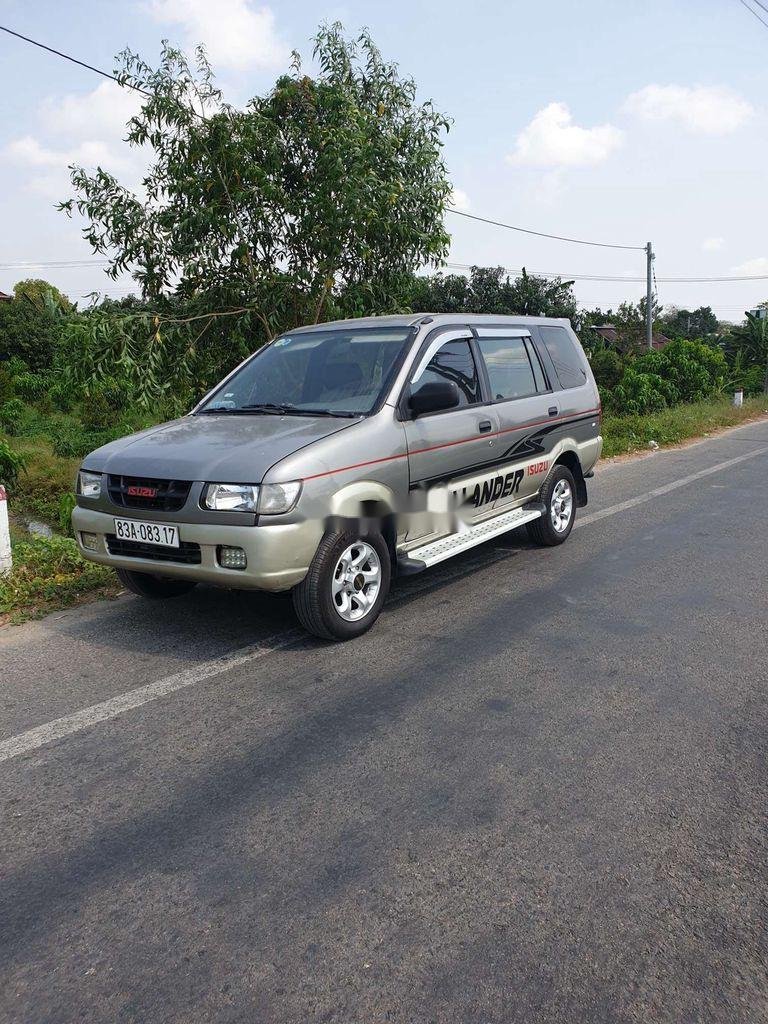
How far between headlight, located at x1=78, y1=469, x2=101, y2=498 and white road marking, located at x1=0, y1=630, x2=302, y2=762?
4.18ft

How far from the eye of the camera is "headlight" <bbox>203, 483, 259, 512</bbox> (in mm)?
4594

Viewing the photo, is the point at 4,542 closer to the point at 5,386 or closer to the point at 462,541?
the point at 462,541

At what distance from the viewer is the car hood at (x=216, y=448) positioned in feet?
15.4

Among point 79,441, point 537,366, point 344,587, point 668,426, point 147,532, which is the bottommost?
point 668,426

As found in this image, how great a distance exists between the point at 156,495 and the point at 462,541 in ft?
6.98

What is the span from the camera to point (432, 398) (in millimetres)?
5406

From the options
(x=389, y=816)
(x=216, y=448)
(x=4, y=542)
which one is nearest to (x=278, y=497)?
(x=216, y=448)

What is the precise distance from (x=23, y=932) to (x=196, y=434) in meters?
3.19

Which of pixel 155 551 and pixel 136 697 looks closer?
pixel 136 697

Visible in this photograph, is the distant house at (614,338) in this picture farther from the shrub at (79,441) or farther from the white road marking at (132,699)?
the white road marking at (132,699)

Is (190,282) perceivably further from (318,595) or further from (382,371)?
(318,595)

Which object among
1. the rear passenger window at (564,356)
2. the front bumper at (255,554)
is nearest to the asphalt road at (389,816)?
the front bumper at (255,554)

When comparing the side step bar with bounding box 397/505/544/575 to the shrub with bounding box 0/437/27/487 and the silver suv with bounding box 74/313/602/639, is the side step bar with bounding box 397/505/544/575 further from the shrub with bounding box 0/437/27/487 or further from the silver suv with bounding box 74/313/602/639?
the shrub with bounding box 0/437/27/487

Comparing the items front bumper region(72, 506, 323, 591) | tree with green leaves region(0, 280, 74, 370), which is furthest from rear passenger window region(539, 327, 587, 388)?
tree with green leaves region(0, 280, 74, 370)
